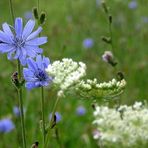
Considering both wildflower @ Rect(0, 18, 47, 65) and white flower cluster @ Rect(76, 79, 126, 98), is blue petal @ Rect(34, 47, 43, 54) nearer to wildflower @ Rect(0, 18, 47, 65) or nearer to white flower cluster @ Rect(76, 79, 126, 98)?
wildflower @ Rect(0, 18, 47, 65)

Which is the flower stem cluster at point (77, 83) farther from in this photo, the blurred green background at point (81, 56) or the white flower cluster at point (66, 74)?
the blurred green background at point (81, 56)

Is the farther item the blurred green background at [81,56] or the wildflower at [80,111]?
the wildflower at [80,111]

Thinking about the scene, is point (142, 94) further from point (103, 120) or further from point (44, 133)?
point (103, 120)

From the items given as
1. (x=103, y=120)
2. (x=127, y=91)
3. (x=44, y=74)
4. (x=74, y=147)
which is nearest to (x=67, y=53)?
(x=127, y=91)

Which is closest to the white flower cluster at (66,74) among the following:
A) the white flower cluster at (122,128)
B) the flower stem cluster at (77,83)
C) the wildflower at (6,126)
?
the flower stem cluster at (77,83)

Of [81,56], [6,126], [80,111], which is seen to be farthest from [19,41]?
[81,56]

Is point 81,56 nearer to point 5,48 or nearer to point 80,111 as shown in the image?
point 80,111
